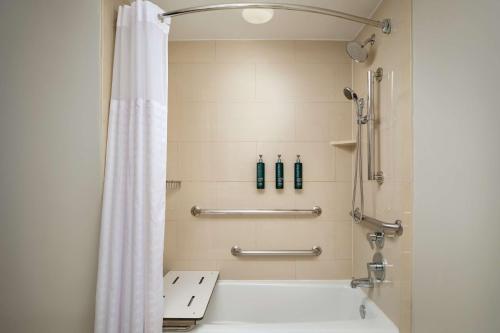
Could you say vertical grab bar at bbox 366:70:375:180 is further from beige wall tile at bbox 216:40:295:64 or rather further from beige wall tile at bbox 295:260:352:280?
beige wall tile at bbox 295:260:352:280

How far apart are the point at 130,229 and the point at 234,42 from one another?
5.05ft

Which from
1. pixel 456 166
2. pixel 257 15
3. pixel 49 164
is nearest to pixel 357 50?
pixel 257 15

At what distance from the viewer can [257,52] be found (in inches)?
83.3

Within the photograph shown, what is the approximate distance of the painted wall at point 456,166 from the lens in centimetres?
89

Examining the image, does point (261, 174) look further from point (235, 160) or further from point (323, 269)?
point (323, 269)

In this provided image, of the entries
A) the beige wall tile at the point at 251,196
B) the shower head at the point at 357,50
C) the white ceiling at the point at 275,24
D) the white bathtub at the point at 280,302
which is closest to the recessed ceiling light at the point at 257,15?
the white ceiling at the point at 275,24

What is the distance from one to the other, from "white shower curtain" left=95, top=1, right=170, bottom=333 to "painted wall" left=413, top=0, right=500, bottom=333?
120 cm

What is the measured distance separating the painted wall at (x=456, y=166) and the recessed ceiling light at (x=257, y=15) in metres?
0.84

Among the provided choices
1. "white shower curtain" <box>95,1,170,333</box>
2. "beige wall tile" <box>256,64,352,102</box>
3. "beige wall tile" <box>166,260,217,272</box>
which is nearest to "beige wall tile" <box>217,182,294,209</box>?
"beige wall tile" <box>166,260,217,272</box>

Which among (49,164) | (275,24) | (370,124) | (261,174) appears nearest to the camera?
(49,164)

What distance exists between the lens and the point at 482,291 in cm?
93

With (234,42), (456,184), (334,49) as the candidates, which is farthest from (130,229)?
(334,49)

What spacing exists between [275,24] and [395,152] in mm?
1159

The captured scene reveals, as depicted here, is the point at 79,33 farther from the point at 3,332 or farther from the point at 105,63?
the point at 3,332
